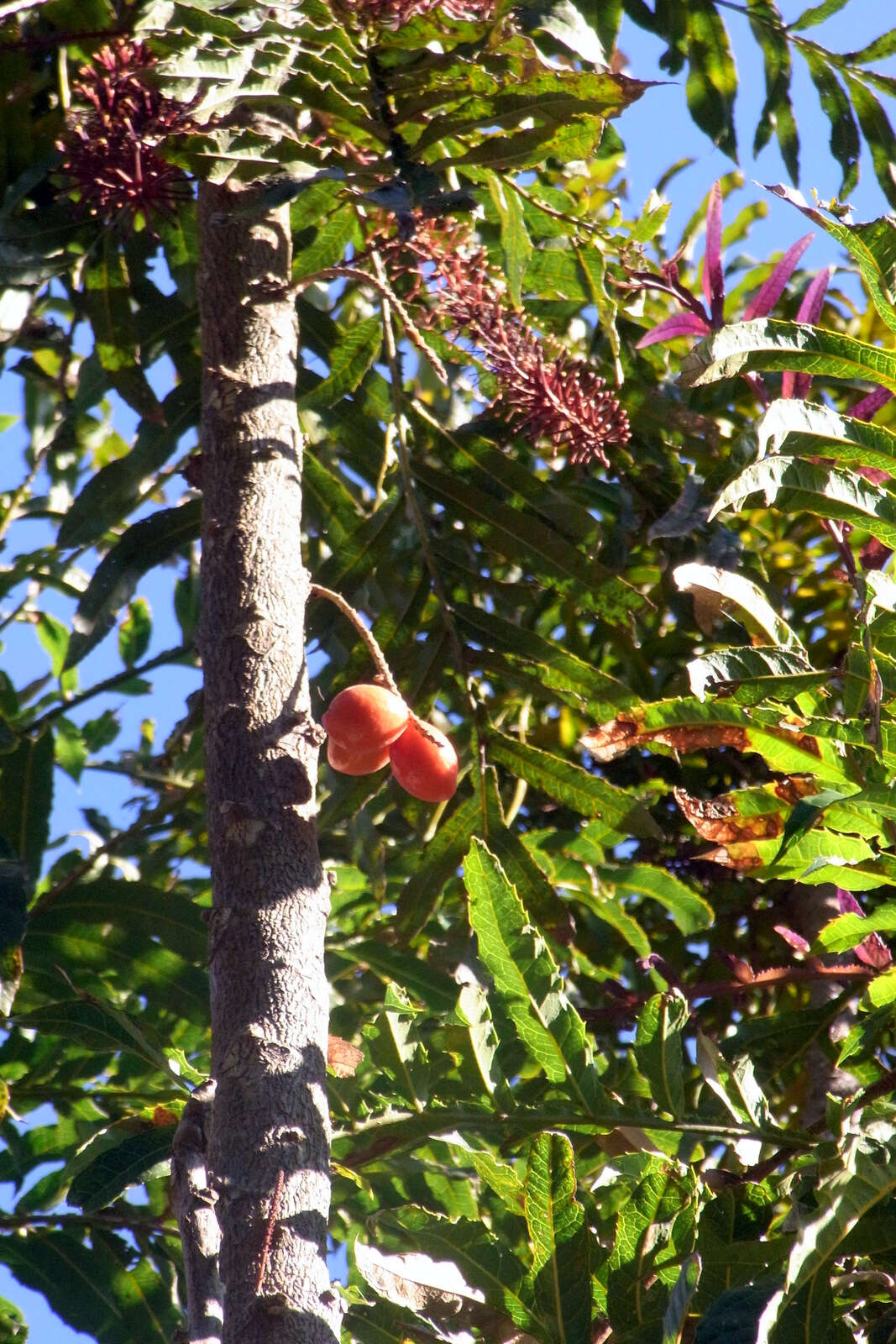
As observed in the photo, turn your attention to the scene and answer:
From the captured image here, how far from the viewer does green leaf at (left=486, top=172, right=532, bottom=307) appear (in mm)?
1651

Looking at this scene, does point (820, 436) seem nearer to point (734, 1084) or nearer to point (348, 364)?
point (734, 1084)

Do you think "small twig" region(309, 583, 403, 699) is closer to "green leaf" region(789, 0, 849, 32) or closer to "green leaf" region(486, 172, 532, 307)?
"green leaf" region(486, 172, 532, 307)

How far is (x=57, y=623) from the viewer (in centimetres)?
315

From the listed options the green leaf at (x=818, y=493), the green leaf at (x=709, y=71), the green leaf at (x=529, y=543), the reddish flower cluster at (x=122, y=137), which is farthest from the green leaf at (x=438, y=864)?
the green leaf at (x=709, y=71)

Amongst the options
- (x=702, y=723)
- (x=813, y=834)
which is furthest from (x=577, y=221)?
(x=813, y=834)

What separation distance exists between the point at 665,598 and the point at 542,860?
0.52 metres

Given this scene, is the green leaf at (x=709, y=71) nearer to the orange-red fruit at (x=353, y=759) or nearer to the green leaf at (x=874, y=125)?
the green leaf at (x=874, y=125)

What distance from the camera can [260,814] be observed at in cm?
126

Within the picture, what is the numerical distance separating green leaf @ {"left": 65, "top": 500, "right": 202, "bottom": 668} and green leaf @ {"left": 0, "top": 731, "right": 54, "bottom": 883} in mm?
266

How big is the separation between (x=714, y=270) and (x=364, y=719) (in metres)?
0.82

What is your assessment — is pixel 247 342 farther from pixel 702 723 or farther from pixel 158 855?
pixel 158 855

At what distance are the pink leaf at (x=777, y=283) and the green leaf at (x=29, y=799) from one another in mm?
1242

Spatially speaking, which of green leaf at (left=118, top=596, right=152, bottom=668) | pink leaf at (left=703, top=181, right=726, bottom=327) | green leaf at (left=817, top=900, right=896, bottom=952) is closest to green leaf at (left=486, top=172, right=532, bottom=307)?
pink leaf at (left=703, top=181, right=726, bottom=327)

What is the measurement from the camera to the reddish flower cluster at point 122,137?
1.66 metres
